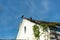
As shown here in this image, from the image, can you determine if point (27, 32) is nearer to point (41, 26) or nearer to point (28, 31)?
point (28, 31)

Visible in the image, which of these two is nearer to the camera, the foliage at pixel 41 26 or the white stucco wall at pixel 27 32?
the foliage at pixel 41 26

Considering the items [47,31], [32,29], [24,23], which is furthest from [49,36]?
[24,23]

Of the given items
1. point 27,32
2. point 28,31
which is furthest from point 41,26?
point 27,32

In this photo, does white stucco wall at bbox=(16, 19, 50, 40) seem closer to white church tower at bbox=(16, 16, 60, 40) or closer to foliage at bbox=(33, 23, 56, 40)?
white church tower at bbox=(16, 16, 60, 40)

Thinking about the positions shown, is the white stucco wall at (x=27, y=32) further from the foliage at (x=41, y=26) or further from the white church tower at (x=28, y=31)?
the foliage at (x=41, y=26)

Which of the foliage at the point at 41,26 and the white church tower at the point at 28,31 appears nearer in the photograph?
the foliage at the point at 41,26

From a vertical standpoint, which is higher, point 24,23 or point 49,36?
point 24,23

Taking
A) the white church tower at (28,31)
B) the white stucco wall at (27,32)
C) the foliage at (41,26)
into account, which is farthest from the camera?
the white stucco wall at (27,32)

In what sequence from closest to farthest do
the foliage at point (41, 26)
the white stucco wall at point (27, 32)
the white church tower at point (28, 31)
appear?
the foliage at point (41, 26)
the white church tower at point (28, 31)
the white stucco wall at point (27, 32)

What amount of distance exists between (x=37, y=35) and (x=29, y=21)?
A: 2.93 m

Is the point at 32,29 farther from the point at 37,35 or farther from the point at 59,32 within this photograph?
the point at 59,32

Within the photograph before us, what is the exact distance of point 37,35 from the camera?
112 feet

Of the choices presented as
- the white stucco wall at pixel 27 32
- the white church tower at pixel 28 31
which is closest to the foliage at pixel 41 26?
the white church tower at pixel 28 31

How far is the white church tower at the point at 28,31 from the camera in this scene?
33.4m
